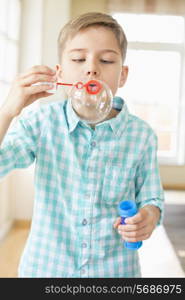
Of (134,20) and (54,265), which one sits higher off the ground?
(134,20)

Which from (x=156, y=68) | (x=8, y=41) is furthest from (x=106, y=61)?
(x=156, y=68)

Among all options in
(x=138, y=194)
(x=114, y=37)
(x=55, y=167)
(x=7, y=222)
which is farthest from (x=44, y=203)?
(x=7, y=222)

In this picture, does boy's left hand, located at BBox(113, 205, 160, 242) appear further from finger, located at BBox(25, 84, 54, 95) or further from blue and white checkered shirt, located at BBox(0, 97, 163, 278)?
finger, located at BBox(25, 84, 54, 95)

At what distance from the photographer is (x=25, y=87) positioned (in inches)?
23.7

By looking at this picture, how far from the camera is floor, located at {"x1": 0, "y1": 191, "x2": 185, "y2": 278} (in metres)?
1.29

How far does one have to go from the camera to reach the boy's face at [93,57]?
23.9 inches

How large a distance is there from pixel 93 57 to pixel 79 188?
235mm

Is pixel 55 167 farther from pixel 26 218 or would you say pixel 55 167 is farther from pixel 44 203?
pixel 26 218

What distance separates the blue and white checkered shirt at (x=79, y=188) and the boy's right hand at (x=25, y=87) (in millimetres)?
50

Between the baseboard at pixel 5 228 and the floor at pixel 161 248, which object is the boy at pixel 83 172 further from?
the baseboard at pixel 5 228

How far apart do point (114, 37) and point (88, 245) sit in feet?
1.25

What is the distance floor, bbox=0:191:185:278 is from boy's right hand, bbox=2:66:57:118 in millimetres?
852

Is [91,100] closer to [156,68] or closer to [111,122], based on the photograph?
[111,122]

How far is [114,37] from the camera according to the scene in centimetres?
64
